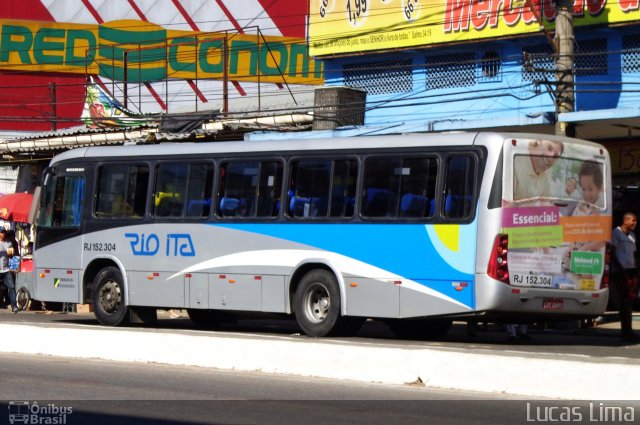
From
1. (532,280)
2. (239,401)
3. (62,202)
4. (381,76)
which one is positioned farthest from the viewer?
(381,76)

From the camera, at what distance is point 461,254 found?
16.4 metres

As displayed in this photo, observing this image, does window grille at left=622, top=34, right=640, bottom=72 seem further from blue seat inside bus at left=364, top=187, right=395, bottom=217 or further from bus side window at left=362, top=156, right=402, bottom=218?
blue seat inside bus at left=364, top=187, right=395, bottom=217

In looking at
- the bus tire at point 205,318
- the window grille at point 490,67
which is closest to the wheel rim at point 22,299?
the bus tire at point 205,318

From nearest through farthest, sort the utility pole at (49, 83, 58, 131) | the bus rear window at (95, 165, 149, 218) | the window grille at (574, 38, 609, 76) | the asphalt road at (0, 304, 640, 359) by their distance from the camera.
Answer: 1. the asphalt road at (0, 304, 640, 359)
2. the bus rear window at (95, 165, 149, 218)
3. the window grille at (574, 38, 609, 76)
4. the utility pole at (49, 83, 58, 131)

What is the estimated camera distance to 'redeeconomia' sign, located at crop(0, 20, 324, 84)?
5191 cm

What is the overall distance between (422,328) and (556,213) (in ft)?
11.4

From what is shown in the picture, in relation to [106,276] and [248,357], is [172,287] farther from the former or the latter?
[248,357]

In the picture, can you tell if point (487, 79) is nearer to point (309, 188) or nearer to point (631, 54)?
point (631, 54)

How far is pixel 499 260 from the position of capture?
52.8 ft

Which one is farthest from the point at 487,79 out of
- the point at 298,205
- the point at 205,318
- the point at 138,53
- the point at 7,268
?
the point at 138,53

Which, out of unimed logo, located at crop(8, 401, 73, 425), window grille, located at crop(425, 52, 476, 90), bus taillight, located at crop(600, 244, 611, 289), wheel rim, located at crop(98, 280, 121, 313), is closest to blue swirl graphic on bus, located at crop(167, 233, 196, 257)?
wheel rim, located at crop(98, 280, 121, 313)

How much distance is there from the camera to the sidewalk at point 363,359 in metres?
11.1

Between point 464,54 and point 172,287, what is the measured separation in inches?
472

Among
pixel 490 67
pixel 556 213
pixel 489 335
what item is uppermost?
pixel 490 67
